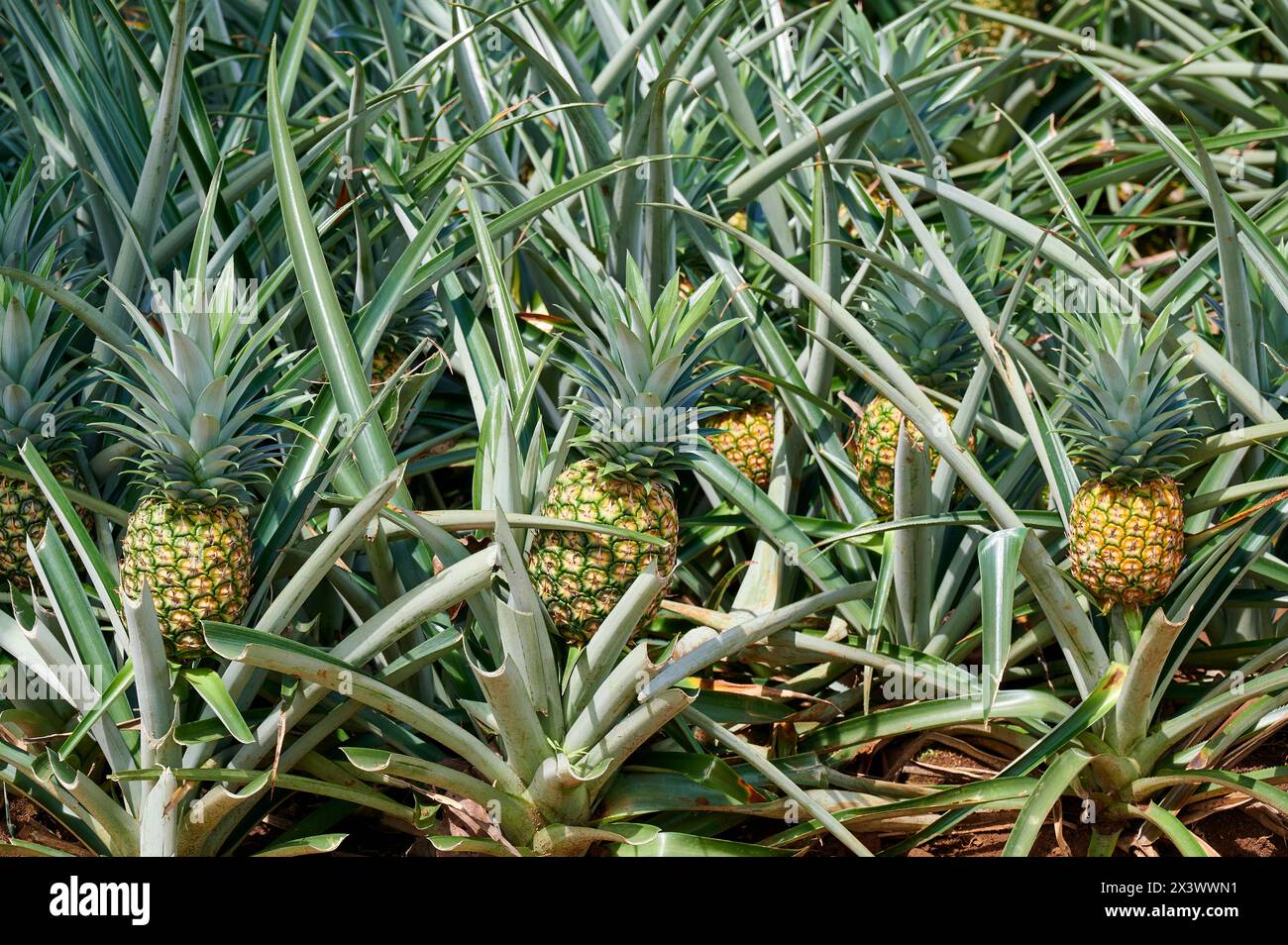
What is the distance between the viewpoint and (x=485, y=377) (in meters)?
1.76

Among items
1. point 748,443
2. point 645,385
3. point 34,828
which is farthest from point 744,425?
point 34,828

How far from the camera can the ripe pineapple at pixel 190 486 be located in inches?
54.8

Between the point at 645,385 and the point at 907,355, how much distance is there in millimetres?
593

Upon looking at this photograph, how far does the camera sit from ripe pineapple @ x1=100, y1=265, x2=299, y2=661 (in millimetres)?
1392

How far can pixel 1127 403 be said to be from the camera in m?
1.48

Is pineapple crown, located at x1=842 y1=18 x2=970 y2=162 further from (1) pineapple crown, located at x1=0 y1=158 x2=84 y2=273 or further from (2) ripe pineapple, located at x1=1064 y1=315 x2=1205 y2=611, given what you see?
(1) pineapple crown, located at x1=0 y1=158 x2=84 y2=273

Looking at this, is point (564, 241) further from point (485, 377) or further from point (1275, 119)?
point (1275, 119)

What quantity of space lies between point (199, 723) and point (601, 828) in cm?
53

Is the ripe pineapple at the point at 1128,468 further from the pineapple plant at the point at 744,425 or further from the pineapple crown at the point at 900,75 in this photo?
the pineapple crown at the point at 900,75

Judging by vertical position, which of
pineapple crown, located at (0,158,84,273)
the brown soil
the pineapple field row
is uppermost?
pineapple crown, located at (0,158,84,273)

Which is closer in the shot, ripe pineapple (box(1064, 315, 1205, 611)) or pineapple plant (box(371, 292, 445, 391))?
ripe pineapple (box(1064, 315, 1205, 611))

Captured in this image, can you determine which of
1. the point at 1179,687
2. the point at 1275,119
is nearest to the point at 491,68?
the point at 1275,119

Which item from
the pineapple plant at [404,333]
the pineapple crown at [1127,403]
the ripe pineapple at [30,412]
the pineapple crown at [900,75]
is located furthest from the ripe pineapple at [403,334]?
the pineapple crown at [1127,403]

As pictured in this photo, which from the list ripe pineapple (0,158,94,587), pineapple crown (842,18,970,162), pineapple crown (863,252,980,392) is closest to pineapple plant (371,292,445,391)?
ripe pineapple (0,158,94,587)
